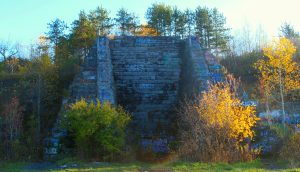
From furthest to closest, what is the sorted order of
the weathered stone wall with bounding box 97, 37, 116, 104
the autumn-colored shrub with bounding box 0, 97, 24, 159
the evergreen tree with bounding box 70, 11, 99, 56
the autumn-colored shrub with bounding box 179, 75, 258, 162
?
the evergreen tree with bounding box 70, 11, 99, 56
the weathered stone wall with bounding box 97, 37, 116, 104
the autumn-colored shrub with bounding box 0, 97, 24, 159
the autumn-colored shrub with bounding box 179, 75, 258, 162

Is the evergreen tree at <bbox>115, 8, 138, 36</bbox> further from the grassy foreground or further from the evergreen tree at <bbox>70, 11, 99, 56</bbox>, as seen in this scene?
the grassy foreground

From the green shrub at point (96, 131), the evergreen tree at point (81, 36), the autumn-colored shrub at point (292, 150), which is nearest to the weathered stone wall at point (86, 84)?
the green shrub at point (96, 131)

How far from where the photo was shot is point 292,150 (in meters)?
12.2

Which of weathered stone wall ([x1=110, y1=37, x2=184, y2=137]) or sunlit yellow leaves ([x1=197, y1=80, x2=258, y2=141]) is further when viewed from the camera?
weathered stone wall ([x1=110, y1=37, x2=184, y2=137])

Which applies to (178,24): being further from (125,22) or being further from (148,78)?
(148,78)

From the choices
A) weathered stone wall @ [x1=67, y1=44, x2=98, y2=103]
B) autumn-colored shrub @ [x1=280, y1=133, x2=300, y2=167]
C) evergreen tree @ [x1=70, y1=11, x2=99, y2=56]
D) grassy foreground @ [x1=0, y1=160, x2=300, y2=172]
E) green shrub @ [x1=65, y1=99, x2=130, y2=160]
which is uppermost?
evergreen tree @ [x1=70, y1=11, x2=99, y2=56]

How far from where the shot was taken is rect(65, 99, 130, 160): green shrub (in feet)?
39.4

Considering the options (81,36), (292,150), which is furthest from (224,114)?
(81,36)

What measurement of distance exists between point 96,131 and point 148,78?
636 cm

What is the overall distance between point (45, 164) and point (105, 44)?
722cm

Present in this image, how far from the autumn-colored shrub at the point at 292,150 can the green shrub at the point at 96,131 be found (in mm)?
4771

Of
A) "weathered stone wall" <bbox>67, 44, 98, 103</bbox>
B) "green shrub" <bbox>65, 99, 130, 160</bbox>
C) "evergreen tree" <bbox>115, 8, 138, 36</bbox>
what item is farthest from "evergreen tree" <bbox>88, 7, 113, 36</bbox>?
"green shrub" <bbox>65, 99, 130, 160</bbox>

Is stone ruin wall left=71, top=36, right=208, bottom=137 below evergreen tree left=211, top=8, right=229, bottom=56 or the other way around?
below

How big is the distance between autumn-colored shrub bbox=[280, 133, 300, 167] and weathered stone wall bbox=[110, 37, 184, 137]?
17.0 ft
